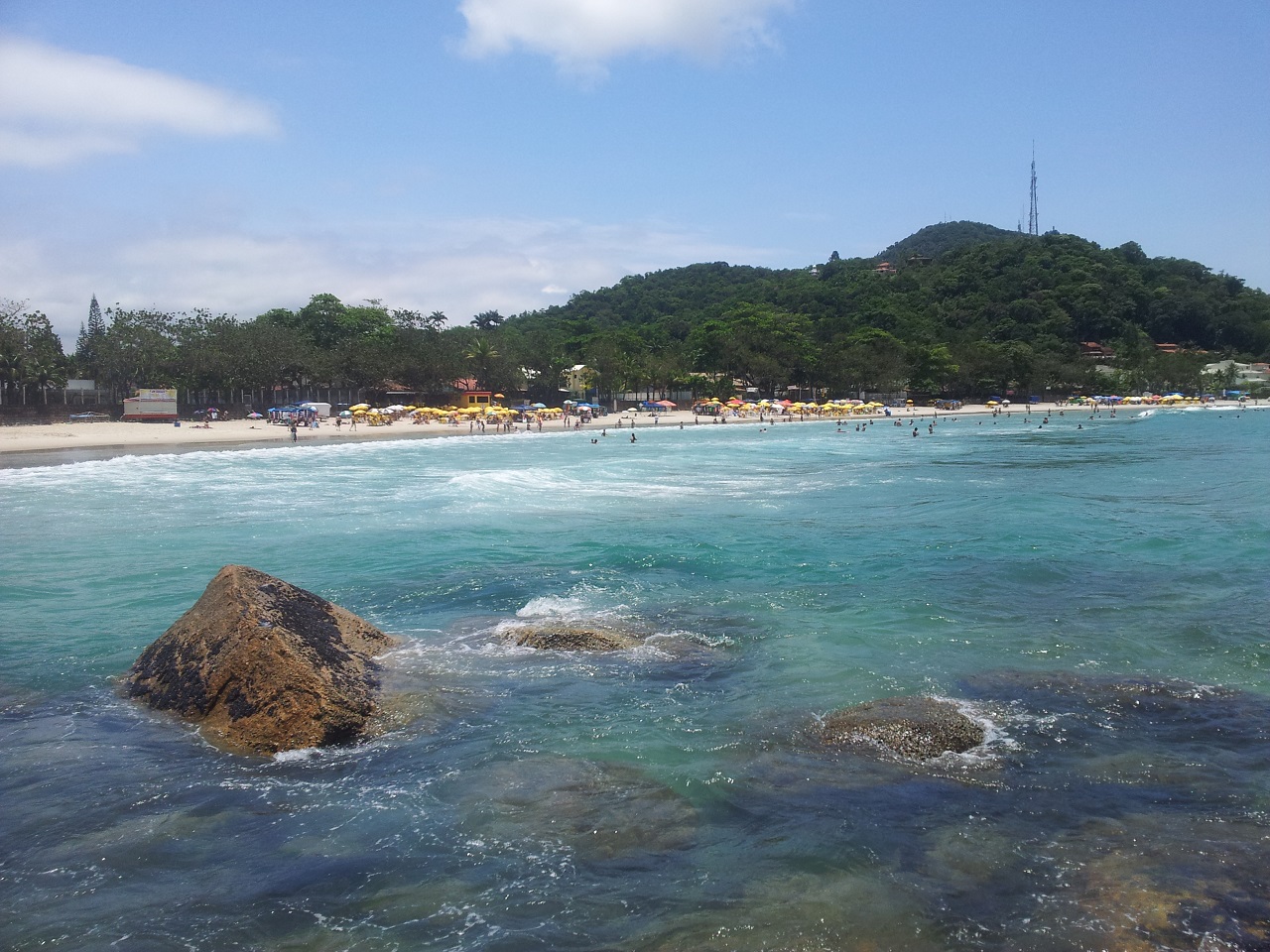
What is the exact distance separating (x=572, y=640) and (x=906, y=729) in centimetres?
411

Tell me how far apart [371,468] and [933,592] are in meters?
26.0

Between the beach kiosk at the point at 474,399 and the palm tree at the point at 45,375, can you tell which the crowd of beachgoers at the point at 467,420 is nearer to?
the palm tree at the point at 45,375

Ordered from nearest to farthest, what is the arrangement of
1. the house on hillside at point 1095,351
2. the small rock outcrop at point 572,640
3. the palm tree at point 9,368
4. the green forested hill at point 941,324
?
the small rock outcrop at point 572,640 → the palm tree at point 9,368 → the green forested hill at point 941,324 → the house on hillside at point 1095,351

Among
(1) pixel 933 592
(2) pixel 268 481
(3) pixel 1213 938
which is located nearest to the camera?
(3) pixel 1213 938

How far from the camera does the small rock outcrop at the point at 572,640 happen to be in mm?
10414

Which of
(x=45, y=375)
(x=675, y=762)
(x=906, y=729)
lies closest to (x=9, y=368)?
(x=45, y=375)

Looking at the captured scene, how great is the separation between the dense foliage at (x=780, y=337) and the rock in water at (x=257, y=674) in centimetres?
5569

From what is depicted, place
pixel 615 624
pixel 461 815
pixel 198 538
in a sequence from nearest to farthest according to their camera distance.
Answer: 1. pixel 461 815
2. pixel 615 624
3. pixel 198 538

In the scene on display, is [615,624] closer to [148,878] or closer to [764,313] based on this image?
[148,878]

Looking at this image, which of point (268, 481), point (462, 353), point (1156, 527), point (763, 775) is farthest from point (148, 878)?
point (462, 353)

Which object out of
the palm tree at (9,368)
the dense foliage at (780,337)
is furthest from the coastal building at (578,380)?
the palm tree at (9,368)

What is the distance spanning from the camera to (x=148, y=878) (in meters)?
5.72

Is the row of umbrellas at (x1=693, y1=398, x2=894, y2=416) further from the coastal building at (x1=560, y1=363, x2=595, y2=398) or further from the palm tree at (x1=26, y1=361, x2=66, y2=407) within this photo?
the palm tree at (x1=26, y1=361, x2=66, y2=407)

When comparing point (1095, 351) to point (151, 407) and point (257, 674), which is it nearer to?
point (151, 407)
